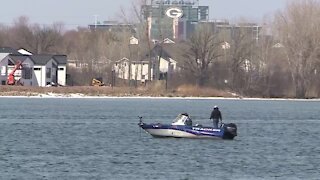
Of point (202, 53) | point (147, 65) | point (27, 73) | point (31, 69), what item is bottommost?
point (27, 73)

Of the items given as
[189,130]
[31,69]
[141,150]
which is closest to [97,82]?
[31,69]

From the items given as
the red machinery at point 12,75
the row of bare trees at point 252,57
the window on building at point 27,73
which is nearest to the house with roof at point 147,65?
the row of bare trees at point 252,57

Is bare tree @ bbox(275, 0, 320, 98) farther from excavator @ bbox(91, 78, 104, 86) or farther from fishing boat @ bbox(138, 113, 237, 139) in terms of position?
fishing boat @ bbox(138, 113, 237, 139)

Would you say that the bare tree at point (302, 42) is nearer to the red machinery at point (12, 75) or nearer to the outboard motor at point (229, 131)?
the red machinery at point (12, 75)

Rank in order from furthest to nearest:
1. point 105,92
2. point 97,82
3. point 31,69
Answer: point 97,82 < point 31,69 < point 105,92

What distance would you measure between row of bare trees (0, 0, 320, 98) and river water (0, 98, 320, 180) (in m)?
38.7

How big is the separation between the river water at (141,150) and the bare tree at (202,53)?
146 feet

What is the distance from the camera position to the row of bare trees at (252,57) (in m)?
118

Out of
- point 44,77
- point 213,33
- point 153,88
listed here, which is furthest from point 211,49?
point 44,77

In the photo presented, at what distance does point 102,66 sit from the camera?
13738 cm

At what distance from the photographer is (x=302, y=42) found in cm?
11738

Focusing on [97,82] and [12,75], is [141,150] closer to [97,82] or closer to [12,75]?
[12,75]

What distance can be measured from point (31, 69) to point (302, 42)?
3211cm

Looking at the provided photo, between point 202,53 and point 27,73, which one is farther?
point 202,53
